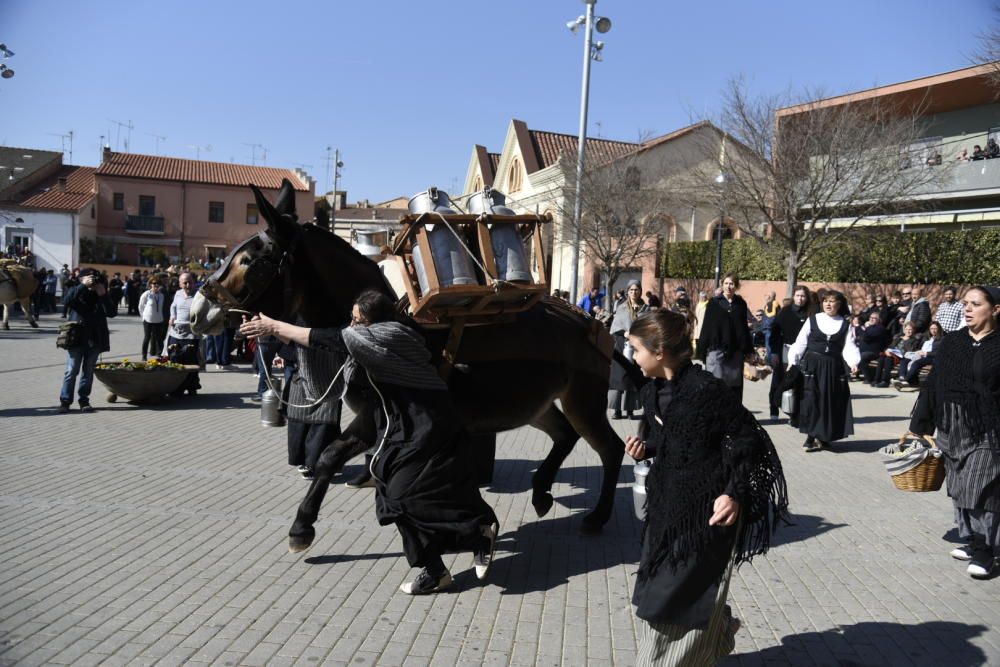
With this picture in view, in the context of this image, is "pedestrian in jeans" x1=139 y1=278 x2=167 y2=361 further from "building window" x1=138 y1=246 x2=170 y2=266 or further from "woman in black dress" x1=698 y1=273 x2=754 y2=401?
"building window" x1=138 y1=246 x2=170 y2=266

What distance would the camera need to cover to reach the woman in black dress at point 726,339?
372 inches

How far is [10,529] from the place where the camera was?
16.5 ft

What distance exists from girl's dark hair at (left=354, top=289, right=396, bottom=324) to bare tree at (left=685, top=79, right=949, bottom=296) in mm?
17366

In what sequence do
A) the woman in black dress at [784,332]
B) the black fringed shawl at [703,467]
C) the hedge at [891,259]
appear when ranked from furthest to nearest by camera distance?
the hedge at [891,259] → the woman in black dress at [784,332] → the black fringed shawl at [703,467]

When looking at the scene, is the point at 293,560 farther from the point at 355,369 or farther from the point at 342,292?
the point at 342,292

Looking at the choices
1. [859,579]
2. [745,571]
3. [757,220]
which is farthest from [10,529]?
[757,220]

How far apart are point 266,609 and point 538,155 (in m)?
35.7

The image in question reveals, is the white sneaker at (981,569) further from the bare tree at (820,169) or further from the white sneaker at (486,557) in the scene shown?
the bare tree at (820,169)

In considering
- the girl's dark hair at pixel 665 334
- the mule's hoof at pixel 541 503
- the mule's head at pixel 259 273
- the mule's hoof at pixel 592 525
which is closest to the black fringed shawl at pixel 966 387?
the mule's hoof at pixel 592 525

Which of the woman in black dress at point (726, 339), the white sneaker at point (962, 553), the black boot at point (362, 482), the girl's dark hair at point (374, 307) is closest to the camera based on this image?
the girl's dark hair at point (374, 307)

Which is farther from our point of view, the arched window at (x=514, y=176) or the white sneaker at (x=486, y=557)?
the arched window at (x=514, y=176)

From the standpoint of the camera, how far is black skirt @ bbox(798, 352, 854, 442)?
8.92 m

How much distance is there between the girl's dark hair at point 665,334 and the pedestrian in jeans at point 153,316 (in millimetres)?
13276

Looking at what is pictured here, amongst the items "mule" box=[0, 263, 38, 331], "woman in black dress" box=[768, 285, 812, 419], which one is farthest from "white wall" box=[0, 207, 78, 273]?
"woman in black dress" box=[768, 285, 812, 419]
